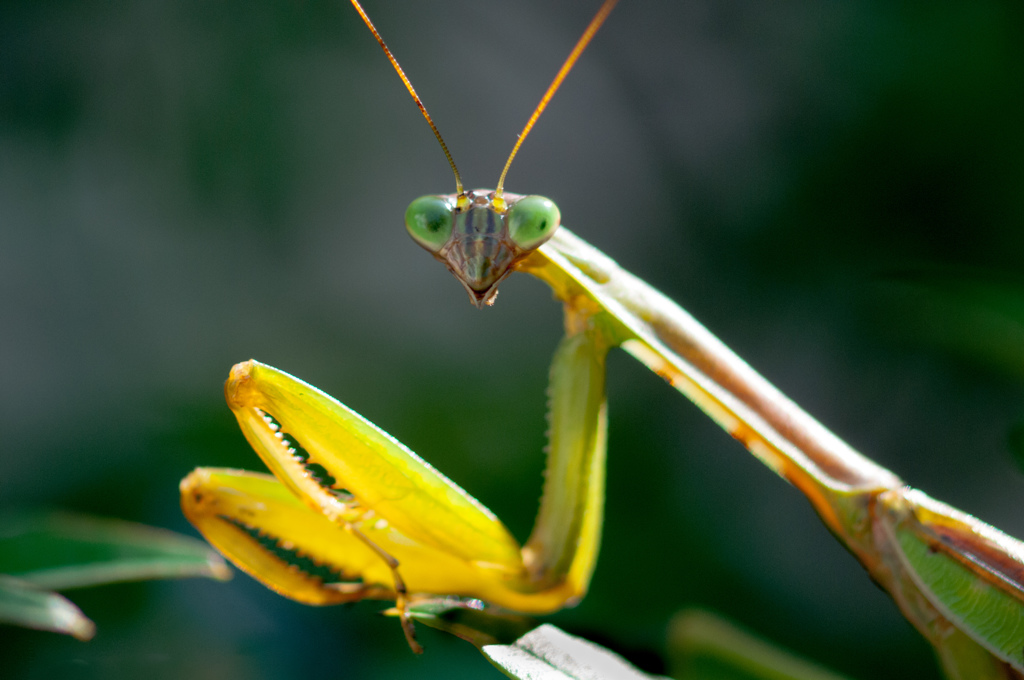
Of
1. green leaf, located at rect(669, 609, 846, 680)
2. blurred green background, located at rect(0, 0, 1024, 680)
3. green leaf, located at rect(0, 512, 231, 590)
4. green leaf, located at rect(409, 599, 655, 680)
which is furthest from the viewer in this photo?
blurred green background, located at rect(0, 0, 1024, 680)

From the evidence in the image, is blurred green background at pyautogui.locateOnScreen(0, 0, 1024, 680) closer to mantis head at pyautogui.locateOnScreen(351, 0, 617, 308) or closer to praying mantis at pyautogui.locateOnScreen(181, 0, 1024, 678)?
praying mantis at pyautogui.locateOnScreen(181, 0, 1024, 678)

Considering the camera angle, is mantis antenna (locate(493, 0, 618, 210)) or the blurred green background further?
the blurred green background

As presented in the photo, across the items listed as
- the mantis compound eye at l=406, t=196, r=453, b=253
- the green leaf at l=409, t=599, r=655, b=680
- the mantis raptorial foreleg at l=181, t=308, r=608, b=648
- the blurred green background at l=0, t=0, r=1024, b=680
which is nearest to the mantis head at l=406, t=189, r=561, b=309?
the mantis compound eye at l=406, t=196, r=453, b=253

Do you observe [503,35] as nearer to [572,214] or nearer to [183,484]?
[572,214]

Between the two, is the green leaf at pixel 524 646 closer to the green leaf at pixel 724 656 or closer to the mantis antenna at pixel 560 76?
the green leaf at pixel 724 656

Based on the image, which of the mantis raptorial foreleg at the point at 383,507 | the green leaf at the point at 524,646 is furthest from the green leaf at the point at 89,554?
the green leaf at the point at 524,646

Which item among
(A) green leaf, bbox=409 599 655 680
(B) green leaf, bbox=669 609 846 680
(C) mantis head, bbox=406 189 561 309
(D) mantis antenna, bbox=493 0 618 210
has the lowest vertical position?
(B) green leaf, bbox=669 609 846 680
